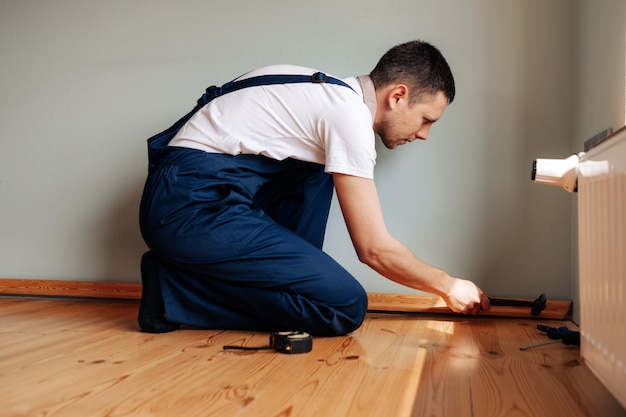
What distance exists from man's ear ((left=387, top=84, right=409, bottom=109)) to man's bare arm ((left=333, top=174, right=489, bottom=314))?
30cm

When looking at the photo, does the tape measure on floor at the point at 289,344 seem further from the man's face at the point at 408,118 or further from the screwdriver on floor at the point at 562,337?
the man's face at the point at 408,118

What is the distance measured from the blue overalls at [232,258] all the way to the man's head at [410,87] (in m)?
0.19

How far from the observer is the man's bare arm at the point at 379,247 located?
1.76 m

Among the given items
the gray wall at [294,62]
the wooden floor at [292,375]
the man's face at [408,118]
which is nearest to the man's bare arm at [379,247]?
the wooden floor at [292,375]

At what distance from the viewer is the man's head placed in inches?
75.8

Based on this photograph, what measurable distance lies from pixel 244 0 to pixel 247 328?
1301mm

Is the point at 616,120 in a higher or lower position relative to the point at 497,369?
higher

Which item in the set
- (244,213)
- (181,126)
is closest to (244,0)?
(181,126)

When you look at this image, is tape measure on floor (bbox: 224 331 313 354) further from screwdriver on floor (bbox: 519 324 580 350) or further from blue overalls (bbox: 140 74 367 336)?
screwdriver on floor (bbox: 519 324 580 350)

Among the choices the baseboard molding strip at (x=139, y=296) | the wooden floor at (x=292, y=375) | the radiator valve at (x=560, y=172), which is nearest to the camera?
the wooden floor at (x=292, y=375)

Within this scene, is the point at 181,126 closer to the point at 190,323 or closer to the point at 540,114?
the point at 190,323

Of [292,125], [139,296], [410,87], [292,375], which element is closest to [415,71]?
[410,87]

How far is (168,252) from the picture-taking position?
1870 mm

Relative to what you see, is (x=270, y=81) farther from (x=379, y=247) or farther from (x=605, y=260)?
(x=605, y=260)
